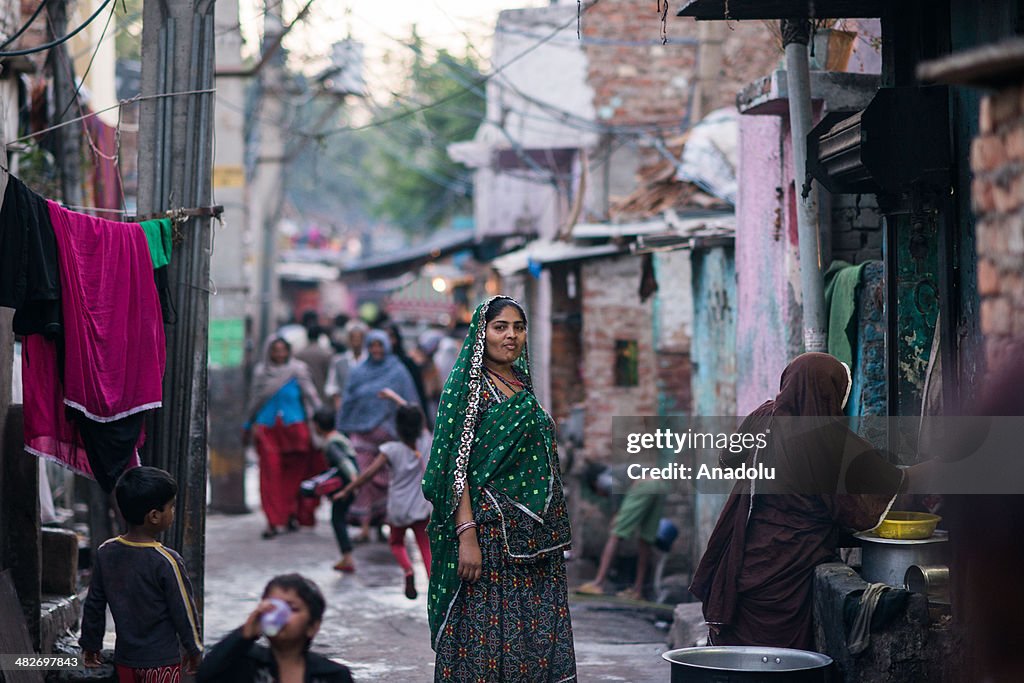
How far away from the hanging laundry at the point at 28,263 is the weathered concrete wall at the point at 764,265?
4.35 metres

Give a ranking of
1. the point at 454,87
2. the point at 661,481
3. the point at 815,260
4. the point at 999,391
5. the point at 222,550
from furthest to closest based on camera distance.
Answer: the point at 454,87 → the point at 222,550 → the point at 661,481 → the point at 815,260 → the point at 999,391

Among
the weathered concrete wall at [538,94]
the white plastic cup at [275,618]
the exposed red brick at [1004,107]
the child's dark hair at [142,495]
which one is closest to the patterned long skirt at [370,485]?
the weathered concrete wall at [538,94]

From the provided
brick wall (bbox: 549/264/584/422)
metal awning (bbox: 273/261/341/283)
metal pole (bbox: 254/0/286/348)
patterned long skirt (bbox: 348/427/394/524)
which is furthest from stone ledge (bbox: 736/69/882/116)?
metal awning (bbox: 273/261/341/283)

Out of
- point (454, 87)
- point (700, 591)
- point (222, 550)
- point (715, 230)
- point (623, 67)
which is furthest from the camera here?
point (454, 87)

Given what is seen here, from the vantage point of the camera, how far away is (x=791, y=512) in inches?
229

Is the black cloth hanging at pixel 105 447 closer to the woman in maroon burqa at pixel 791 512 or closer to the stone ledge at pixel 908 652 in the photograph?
the woman in maroon burqa at pixel 791 512

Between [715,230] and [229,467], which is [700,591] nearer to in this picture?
[715,230]

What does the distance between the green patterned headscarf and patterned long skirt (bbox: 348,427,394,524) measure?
20.3 ft

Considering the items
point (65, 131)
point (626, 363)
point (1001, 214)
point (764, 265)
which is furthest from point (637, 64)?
point (1001, 214)

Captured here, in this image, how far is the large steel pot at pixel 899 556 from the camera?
17.8ft

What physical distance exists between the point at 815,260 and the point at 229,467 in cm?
915

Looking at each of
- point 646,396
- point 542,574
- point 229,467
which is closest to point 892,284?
point 542,574

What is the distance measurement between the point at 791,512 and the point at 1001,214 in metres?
2.52

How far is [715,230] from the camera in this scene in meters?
10.2
